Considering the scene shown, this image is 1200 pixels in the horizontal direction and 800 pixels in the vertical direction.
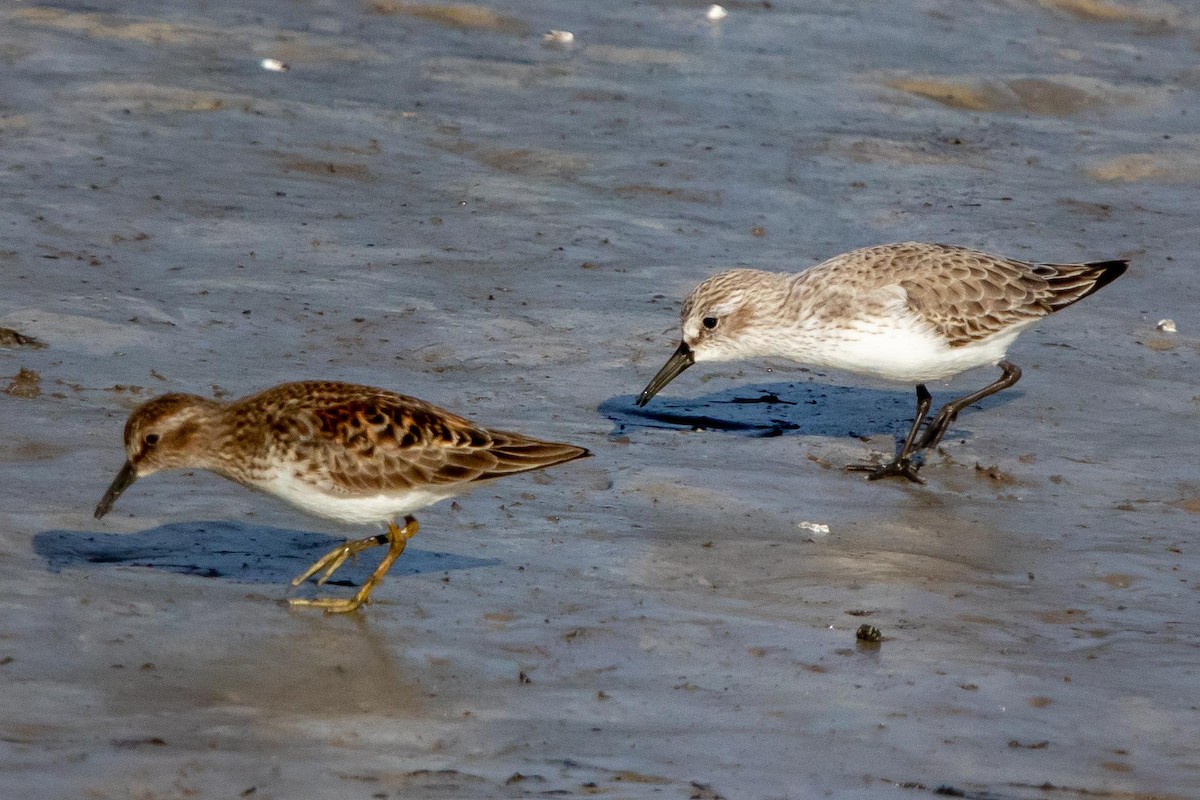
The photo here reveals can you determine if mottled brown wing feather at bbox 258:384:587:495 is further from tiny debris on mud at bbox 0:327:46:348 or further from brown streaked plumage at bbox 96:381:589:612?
tiny debris on mud at bbox 0:327:46:348

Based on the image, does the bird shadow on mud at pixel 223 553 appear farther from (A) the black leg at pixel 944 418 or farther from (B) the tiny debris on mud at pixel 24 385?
(A) the black leg at pixel 944 418

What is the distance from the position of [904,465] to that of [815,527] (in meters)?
1.28

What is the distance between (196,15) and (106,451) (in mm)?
9398

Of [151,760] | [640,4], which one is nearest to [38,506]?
[151,760]

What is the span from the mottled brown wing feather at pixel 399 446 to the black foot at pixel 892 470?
2723 mm

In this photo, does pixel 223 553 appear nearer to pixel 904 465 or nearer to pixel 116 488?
pixel 116 488

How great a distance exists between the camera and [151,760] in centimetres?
596

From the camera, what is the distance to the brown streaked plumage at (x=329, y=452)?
760 cm

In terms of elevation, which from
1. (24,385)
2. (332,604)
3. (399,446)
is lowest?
(332,604)

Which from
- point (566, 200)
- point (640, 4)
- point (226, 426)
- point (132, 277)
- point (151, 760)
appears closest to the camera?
point (151, 760)

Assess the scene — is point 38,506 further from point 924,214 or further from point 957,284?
point 924,214

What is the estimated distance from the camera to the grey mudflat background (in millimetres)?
6609

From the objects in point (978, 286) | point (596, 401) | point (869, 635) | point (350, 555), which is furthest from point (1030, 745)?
point (596, 401)

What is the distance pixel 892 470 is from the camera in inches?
401
